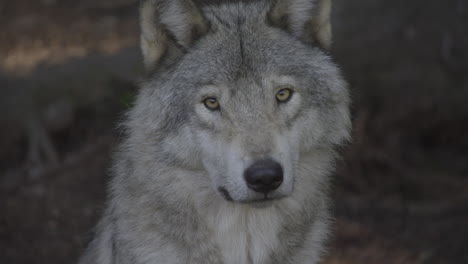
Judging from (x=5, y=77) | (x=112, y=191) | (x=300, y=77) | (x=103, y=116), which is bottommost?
(x=103, y=116)

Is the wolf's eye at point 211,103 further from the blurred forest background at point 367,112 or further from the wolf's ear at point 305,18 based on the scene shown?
the blurred forest background at point 367,112

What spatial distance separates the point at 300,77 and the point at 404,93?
5445mm

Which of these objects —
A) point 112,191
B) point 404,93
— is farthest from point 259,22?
point 404,93

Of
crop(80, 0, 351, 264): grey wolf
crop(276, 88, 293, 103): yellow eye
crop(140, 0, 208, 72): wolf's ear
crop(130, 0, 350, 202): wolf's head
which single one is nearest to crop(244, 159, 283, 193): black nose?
crop(130, 0, 350, 202): wolf's head

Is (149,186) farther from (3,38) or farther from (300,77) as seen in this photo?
(3,38)

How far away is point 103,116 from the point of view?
9.79m

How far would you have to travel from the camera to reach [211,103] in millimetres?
4359

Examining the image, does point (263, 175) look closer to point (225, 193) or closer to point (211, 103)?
point (225, 193)

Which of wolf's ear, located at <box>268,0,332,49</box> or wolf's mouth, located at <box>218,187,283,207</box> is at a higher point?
wolf's ear, located at <box>268,0,332,49</box>

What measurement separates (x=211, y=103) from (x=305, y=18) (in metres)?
0.95

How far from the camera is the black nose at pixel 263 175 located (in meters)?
4.00

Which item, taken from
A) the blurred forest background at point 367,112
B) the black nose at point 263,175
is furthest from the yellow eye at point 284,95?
the blurred forest background at point 367,112

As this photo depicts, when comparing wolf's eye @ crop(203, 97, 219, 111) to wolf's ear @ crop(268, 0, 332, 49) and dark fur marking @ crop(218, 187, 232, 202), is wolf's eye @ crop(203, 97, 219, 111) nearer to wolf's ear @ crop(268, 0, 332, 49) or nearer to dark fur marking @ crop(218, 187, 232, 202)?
dark fur marking @ crop(218, 187, 232, 202)

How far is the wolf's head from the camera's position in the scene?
415 cm
